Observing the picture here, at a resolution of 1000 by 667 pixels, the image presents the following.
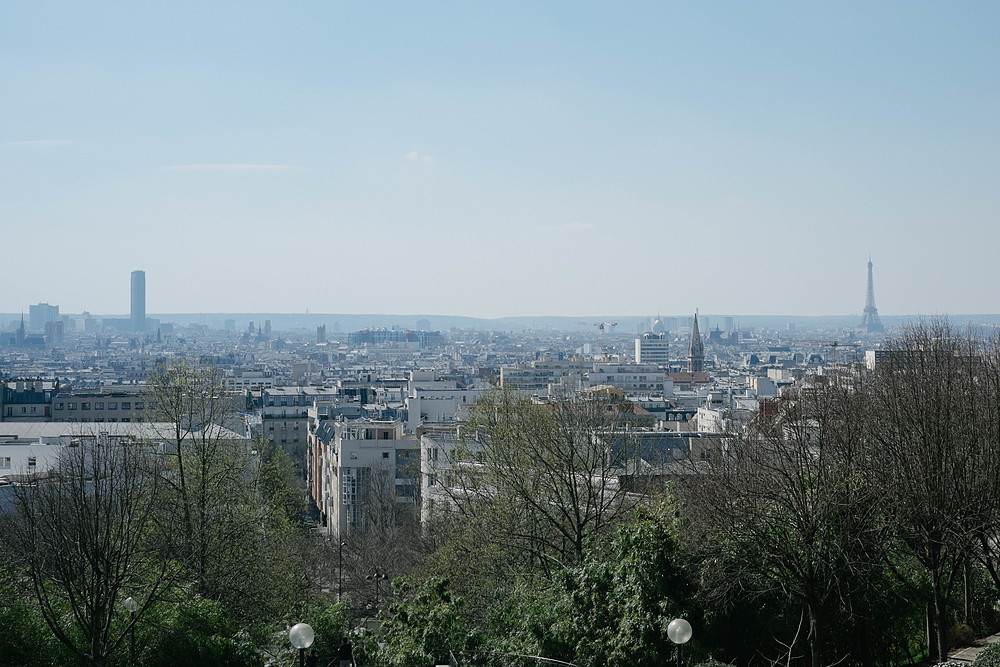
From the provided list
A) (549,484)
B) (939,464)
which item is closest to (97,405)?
(549,484)

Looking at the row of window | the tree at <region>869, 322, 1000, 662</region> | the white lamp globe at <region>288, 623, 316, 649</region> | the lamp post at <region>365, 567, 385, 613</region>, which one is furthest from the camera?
the row of window

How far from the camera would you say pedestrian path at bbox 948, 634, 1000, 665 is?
47.0 ft

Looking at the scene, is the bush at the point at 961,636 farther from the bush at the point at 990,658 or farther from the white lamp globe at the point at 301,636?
the white lamp globe at the point at 301,636

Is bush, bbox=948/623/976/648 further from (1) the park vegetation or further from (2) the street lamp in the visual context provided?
(2) the street lamp

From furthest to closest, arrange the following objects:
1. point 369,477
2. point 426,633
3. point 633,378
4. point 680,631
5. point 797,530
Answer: point 633,378, point 369,477, point 426,633, point 797,530, point 680,631

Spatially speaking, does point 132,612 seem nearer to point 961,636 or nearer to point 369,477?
point 961,636

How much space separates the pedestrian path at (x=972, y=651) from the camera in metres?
14.3

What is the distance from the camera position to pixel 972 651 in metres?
14.9

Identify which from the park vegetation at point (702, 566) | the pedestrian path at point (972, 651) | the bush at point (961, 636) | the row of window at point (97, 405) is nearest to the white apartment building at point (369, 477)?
the park vegetation at point (702, 566)

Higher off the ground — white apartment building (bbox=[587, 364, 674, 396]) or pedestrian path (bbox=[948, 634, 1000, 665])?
pedestrian path (bbox=[948, 634, 1000, 665])

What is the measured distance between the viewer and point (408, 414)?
251ft

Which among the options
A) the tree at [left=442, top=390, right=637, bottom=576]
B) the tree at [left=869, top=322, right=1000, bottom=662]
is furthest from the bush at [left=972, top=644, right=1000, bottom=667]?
the tree at [left=442, top=390, right=637, bottom=576]

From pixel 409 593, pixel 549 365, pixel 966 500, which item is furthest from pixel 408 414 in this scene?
pixel 549 365

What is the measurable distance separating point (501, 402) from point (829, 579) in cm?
1275
